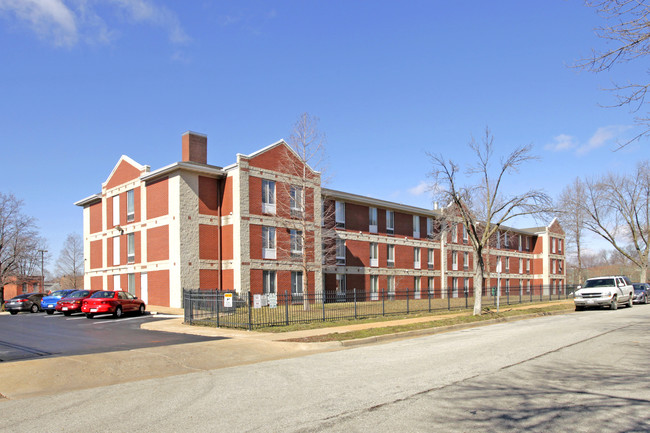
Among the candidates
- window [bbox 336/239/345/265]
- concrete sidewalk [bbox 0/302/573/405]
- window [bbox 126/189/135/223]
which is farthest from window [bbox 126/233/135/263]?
concrete sidewalk [bbox 0/302/573/405]

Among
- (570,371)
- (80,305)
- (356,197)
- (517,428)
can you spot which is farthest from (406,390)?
(356,197)

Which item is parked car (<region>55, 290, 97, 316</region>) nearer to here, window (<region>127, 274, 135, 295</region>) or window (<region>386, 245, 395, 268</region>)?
window (<region>127, 274, 135, 295</region>)

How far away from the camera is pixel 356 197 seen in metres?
42.8

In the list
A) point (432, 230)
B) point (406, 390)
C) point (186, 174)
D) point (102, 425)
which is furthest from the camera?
point (432, 230)

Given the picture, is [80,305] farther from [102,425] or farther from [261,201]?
[102,425]

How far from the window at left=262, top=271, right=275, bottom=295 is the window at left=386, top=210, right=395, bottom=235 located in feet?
48.0

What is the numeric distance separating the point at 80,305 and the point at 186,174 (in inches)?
405

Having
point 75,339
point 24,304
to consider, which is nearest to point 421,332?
point 75,339

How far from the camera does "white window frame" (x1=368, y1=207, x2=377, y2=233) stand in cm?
4527

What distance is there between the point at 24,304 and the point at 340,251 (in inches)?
899

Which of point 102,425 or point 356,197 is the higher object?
point 356,197

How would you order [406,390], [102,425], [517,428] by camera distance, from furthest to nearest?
[406,390]
[102,425]
[517,428]

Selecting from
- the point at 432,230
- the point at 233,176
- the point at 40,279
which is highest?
the point at 233,176

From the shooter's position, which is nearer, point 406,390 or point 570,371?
point 406,390
